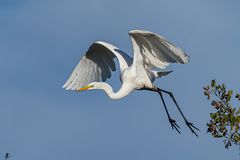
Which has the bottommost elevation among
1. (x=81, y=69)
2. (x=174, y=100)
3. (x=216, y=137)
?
(x=216, y=137)

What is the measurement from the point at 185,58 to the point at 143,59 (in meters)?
1.66

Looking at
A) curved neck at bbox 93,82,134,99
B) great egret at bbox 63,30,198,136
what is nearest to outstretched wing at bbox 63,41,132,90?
great egret at bbox 63,30,198,136

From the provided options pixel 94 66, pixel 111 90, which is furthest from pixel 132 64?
pixel 94 66

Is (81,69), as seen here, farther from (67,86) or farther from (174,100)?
(174,100)

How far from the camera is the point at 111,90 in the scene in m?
11.2

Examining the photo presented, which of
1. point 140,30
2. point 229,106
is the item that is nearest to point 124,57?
point 140,30

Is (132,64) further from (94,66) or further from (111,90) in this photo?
(94,66)

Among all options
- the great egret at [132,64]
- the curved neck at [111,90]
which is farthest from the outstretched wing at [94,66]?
the curved neck at [111,90]

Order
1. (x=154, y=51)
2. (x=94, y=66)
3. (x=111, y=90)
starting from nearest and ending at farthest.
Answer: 1. (x=154, y=51)
2. (x=111, y=90)
3. (x=94, y=66)

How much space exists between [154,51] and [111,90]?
3.55 feet

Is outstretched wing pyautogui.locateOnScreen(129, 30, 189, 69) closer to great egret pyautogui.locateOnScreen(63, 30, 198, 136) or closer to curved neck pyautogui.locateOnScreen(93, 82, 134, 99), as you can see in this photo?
great egret pyautogui.locateOnScreen(63, 30, 198, 136)

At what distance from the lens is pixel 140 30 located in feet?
33.5

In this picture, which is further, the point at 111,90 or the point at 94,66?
the point at 94,66

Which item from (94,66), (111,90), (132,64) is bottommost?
(111,90)
